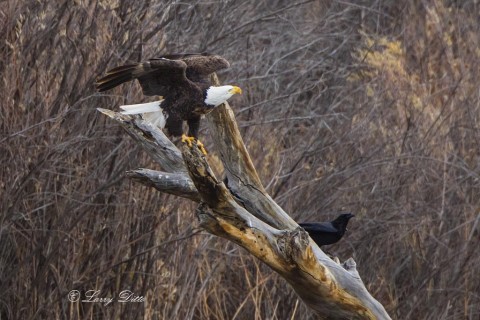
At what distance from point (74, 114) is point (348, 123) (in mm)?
2752

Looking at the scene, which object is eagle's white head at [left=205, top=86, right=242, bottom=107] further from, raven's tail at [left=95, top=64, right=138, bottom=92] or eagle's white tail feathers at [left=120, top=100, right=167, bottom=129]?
raven's tail at [left=95, top=64, right=138, bottom=92]

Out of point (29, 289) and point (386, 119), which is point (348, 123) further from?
point (29, 289)

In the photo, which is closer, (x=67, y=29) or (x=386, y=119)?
(x=67, y=29)

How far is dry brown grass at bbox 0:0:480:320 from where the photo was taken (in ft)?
22.5

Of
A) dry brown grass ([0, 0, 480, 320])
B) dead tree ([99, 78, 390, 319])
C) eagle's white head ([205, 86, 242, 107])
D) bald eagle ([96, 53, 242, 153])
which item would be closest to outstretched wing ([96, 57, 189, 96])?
bald eagle ([96, 53, 242, 153])

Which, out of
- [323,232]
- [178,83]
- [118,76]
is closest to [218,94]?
[178,83]

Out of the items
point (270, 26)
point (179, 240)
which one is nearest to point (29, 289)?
point (179, 240)

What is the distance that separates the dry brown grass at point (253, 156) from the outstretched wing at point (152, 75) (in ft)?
2.09

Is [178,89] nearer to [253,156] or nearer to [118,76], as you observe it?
[118,76]

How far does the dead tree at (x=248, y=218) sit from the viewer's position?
185 inches

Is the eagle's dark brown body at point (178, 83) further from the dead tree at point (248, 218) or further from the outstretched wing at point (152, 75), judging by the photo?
the dead tree at point (248, 218)

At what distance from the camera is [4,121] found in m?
6.62

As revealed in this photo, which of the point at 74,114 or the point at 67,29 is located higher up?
the point at 67,29

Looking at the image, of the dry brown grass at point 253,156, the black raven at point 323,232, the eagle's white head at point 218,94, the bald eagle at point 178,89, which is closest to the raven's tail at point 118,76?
the bald eagle at point 178,89
